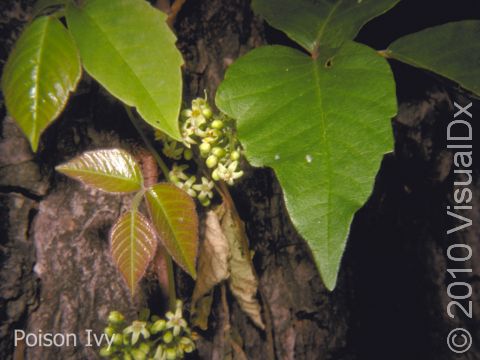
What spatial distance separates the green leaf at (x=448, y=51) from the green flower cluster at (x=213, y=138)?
1.51 ft

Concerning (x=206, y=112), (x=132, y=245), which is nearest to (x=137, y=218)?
(x=132, y=245)

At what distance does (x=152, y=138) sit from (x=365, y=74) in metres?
0.62

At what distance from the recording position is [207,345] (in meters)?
1.32

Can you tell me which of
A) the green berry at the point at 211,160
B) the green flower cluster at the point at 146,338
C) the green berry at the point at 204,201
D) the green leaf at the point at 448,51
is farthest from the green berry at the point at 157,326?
the green leaf at the point at 448,51

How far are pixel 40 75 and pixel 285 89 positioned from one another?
498mm

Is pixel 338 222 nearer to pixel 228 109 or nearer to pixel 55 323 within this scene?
pixel 228 109

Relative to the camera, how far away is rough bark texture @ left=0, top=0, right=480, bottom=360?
3.56 feet

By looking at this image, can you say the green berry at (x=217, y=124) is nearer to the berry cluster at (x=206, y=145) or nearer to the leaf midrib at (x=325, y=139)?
the berry cluster at (x=206, y=145)

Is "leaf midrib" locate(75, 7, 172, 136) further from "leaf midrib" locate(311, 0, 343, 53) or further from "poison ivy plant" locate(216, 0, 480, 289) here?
"leaf midrib" locate(311, 0, 343, 53)

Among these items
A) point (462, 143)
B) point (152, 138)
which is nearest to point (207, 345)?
point (152, 138)

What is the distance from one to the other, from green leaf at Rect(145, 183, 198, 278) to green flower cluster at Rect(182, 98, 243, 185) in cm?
14

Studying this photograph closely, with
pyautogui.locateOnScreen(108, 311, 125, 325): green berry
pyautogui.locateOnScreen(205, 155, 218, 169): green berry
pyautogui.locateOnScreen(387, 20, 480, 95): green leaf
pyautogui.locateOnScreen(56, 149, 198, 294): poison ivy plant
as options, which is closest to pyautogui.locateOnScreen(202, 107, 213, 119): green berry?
pyautogui.locateOnScreen(205, 155, 218, 169): green berry

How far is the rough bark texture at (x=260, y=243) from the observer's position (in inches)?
42.7

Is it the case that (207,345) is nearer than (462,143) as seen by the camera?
Yes
